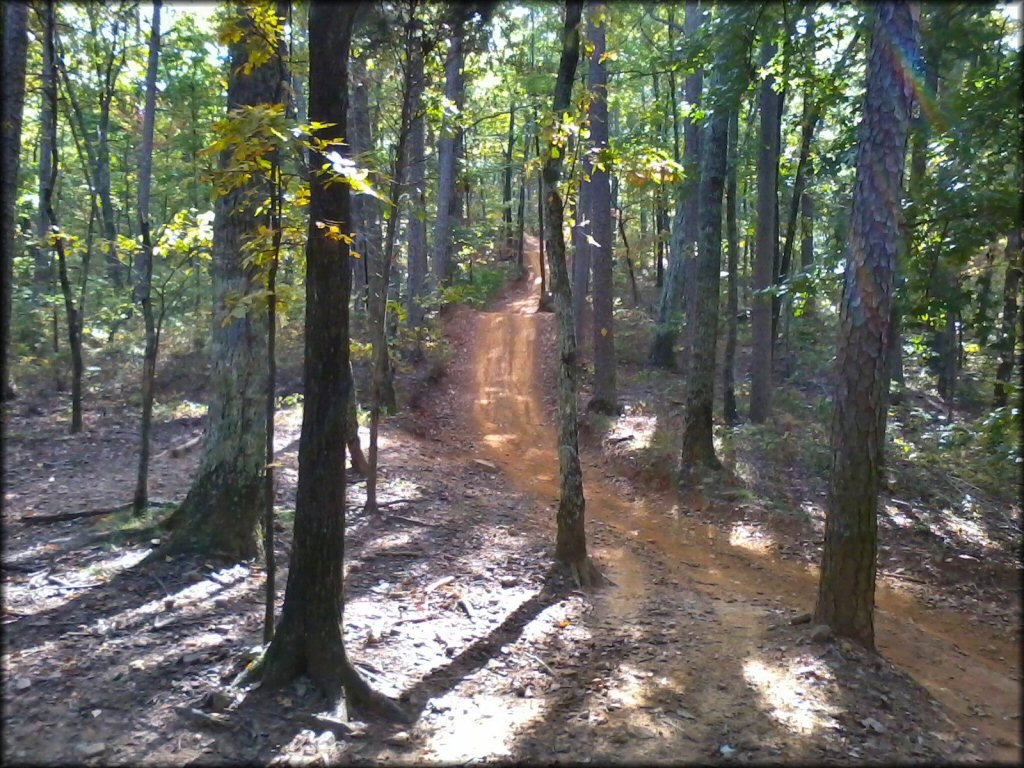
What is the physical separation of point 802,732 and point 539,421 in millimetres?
12906

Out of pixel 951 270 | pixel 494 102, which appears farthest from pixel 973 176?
pixel 494 102

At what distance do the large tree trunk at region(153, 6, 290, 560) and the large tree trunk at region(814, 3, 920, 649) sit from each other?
18.4ft

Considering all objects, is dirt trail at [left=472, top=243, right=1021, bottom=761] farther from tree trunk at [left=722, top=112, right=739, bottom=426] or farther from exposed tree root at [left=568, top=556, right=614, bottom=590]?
tree trunk at [left=722, top=112, right=739, bottom=426]

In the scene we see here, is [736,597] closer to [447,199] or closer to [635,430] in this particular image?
[635,430]

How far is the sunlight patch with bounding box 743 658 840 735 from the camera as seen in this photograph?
16.9ft

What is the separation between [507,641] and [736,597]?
3234mm

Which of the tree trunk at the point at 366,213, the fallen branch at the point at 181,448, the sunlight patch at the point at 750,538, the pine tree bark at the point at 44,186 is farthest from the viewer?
the pine tree bark at the point at 44,186

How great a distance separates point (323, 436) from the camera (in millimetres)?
5012

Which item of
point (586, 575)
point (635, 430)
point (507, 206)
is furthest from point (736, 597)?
point (507, 206)

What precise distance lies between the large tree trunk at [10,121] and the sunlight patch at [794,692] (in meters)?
6.20

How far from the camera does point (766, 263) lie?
45.6ft

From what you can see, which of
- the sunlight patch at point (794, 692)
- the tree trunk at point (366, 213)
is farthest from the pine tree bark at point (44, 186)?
the sunlight patch at point (794, 692)

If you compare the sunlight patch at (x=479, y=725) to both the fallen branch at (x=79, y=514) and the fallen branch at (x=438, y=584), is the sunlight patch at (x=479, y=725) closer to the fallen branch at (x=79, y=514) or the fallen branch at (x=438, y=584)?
the fallen branch at (x=438, y=584)

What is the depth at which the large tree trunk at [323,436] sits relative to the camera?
16.2 ft
